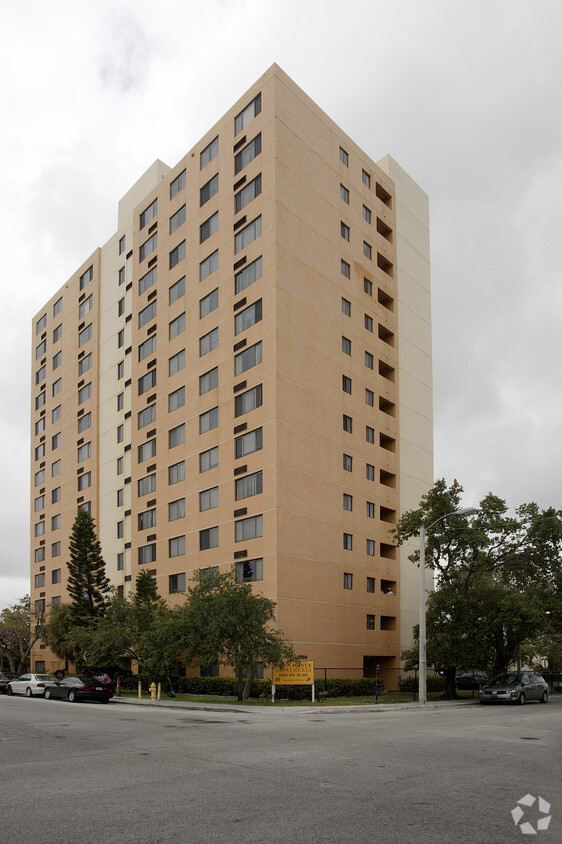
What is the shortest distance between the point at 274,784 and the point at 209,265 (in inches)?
1620

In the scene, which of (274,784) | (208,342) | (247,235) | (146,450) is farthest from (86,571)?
Result: (274,784)

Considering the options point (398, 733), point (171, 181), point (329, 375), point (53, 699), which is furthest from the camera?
point (171, 181)

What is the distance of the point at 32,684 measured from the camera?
127ft

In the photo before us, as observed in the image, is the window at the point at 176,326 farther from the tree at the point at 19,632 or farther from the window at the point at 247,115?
the tree at the point at 19,632

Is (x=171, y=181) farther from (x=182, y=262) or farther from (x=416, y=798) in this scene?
(x=416, y=798)

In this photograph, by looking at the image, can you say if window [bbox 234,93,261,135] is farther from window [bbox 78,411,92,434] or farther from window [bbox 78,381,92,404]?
window [bbox 78,411,92,434]

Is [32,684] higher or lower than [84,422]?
lower

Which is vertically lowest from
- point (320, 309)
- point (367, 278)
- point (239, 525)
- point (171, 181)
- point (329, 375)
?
point (239, 525)

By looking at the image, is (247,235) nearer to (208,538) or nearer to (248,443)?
(248,443)

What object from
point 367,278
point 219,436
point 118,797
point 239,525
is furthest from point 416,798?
point 367,278

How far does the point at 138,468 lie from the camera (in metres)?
54.2

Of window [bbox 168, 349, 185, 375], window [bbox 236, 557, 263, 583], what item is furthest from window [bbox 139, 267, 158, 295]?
window [bbox 236, 557, 263, 583]

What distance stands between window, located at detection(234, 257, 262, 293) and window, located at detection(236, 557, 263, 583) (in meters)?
15.8

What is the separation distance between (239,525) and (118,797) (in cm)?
3211
